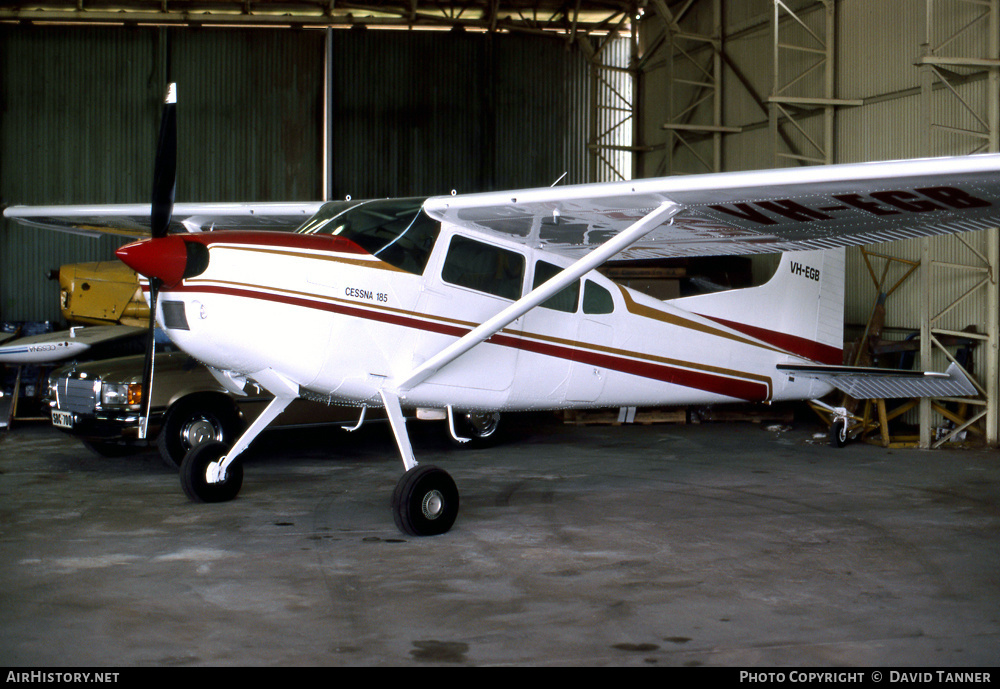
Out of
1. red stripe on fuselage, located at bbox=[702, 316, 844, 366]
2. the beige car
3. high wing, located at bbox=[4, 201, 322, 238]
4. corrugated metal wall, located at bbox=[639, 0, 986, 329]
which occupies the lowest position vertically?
the beige car

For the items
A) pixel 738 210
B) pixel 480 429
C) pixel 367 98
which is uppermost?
pixel 367 98

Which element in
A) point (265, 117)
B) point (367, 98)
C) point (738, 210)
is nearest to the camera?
point (738, 210)

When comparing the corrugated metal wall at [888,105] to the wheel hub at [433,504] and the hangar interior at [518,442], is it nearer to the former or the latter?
the hangar interior at [518,442]

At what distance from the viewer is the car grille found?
8.25 metres

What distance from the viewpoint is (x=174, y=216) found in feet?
29.2

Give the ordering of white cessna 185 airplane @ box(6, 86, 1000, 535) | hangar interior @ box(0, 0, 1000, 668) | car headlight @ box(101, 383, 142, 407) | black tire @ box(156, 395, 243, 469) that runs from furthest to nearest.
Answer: black tire @ box(156, 395, 243, 469) → car headlight @ box(101, 383, 142, 407) → white cessna 185 airplane @ box(6, 86, 1000, 535) → hangar interior @ box(0, 0, 1000, 668)

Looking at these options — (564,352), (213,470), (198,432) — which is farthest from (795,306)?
(198,432)

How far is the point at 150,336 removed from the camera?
584cm

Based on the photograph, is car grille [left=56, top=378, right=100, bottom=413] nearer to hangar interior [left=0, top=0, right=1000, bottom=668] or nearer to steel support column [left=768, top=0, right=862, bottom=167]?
hangar interior [left=0, top=0, right=1000, bottom=668]

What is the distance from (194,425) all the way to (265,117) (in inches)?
415

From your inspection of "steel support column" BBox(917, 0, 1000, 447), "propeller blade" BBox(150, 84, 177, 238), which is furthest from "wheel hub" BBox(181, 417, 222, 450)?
"steel support column" BBox(917, 0, 1000, 447)

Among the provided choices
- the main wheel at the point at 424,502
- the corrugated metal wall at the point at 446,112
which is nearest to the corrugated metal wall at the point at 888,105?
the corrugated metal wall at the point at 446,112

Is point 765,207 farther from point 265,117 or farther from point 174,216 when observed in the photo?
point 265,117

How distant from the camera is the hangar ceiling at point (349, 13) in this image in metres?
16.6
